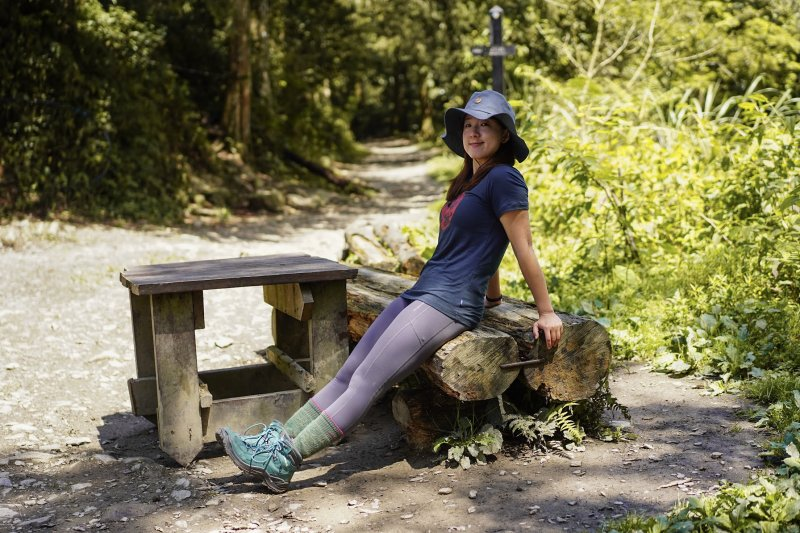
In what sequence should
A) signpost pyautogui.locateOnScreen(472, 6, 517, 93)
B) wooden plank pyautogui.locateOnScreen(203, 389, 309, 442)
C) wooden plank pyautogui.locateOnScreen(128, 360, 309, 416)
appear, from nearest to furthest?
wooden plank pyautogui.locateOnScreen(203, 389, 309, 442) → wooden plank pyautogui.locateOnScreen(128, 360, 309, 416) → signpost pyautogui.locateOnScreen(472, 6, 517, 93)

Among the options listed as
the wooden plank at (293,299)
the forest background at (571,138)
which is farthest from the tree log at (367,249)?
the wooden plank at (293,299)

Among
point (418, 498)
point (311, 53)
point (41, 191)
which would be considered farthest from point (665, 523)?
point (311, 53)

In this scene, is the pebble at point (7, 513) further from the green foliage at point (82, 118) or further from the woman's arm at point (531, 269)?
the green foliage at point (82, 118)

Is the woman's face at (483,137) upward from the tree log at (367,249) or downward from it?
upward

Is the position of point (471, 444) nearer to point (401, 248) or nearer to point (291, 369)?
point (291, 369)

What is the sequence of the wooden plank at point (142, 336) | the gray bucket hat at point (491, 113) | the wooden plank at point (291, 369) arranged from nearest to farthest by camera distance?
the gray bucket hat at point (491, 113) < the wooden plank at point (291, 369) < the wooden plank at point (142, 336)

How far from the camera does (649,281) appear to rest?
21.9ft

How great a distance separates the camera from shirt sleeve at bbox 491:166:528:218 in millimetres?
3801

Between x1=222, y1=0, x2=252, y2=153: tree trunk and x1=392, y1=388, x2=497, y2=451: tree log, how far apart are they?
14.5 metres

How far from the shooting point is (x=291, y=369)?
188 inches

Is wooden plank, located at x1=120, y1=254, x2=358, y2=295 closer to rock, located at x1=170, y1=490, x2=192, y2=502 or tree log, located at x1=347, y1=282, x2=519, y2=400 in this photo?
tree log, located at x1=347, y1=282, x2=519, y2=400

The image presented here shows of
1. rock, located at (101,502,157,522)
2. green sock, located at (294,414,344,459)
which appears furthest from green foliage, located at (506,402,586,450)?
rock, located at (101,502,157,522)

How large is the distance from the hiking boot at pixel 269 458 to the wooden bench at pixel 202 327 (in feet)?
1.56

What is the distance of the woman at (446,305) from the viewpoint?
12.6 feet
